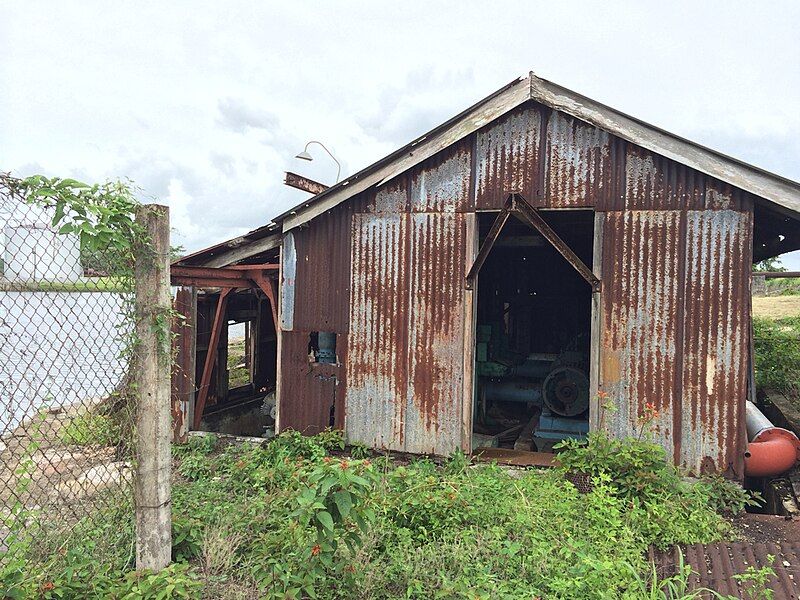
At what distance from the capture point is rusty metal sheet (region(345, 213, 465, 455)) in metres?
6.79

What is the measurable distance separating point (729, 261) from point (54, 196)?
6.44 m

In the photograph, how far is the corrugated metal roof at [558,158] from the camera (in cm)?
561

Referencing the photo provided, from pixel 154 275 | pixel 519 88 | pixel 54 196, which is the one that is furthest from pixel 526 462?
pixel 54 196

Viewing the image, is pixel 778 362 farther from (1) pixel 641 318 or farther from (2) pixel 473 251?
(2) pixel 473 251

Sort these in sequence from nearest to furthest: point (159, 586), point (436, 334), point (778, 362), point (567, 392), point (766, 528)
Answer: point (159, 586) → point (766, 528) → point (436, 334) → point (567, 392) → point (778, 362)

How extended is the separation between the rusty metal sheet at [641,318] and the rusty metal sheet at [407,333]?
1.83 meters

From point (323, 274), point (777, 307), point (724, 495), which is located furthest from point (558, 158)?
point (777, 307)

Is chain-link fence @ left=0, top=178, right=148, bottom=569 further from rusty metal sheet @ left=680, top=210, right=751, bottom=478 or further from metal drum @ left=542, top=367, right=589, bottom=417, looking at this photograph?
metal drum @ left=542, top=367, right=589, bottom=417

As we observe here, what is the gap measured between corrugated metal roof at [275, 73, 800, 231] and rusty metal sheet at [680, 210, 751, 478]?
441mm

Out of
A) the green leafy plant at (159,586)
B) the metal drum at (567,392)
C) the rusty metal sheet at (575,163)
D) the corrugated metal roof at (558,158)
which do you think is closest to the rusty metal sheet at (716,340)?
the corrugated metal roof at (558,158)

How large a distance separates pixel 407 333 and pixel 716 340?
3.68 metres

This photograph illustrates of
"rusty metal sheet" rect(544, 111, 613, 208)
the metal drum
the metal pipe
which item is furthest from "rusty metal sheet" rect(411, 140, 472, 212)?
the metal pipe

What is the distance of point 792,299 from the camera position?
27672 mm

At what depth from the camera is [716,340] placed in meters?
5.89
